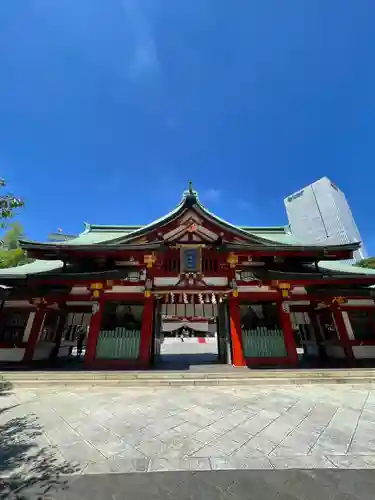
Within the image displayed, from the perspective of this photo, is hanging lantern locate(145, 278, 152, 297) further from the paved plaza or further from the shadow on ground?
the shadow on ground

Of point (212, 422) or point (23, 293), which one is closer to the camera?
point (212, 422)

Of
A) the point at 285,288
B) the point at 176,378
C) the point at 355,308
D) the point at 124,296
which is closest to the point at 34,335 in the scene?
the point at 124,296

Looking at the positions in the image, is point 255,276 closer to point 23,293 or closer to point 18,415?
point 18,415

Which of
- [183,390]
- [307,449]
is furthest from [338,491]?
[183,390]

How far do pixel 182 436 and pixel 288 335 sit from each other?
784 cm

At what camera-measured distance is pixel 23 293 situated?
10.9 metres

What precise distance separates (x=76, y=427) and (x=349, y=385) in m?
9.06

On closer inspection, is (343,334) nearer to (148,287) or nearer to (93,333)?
(148,287)

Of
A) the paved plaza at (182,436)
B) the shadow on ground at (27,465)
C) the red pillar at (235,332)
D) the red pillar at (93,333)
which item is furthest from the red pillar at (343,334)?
the shadow on ground at (27,465)

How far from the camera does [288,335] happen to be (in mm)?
10977

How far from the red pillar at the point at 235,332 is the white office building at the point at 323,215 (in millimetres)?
57852

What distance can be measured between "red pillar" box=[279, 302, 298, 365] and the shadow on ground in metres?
9.57

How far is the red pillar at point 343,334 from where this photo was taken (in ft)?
37.8

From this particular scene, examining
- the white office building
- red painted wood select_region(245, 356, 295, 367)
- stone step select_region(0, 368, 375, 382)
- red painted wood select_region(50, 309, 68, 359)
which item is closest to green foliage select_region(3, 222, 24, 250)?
red painted wood select_region(50, 309, 68, 359)
